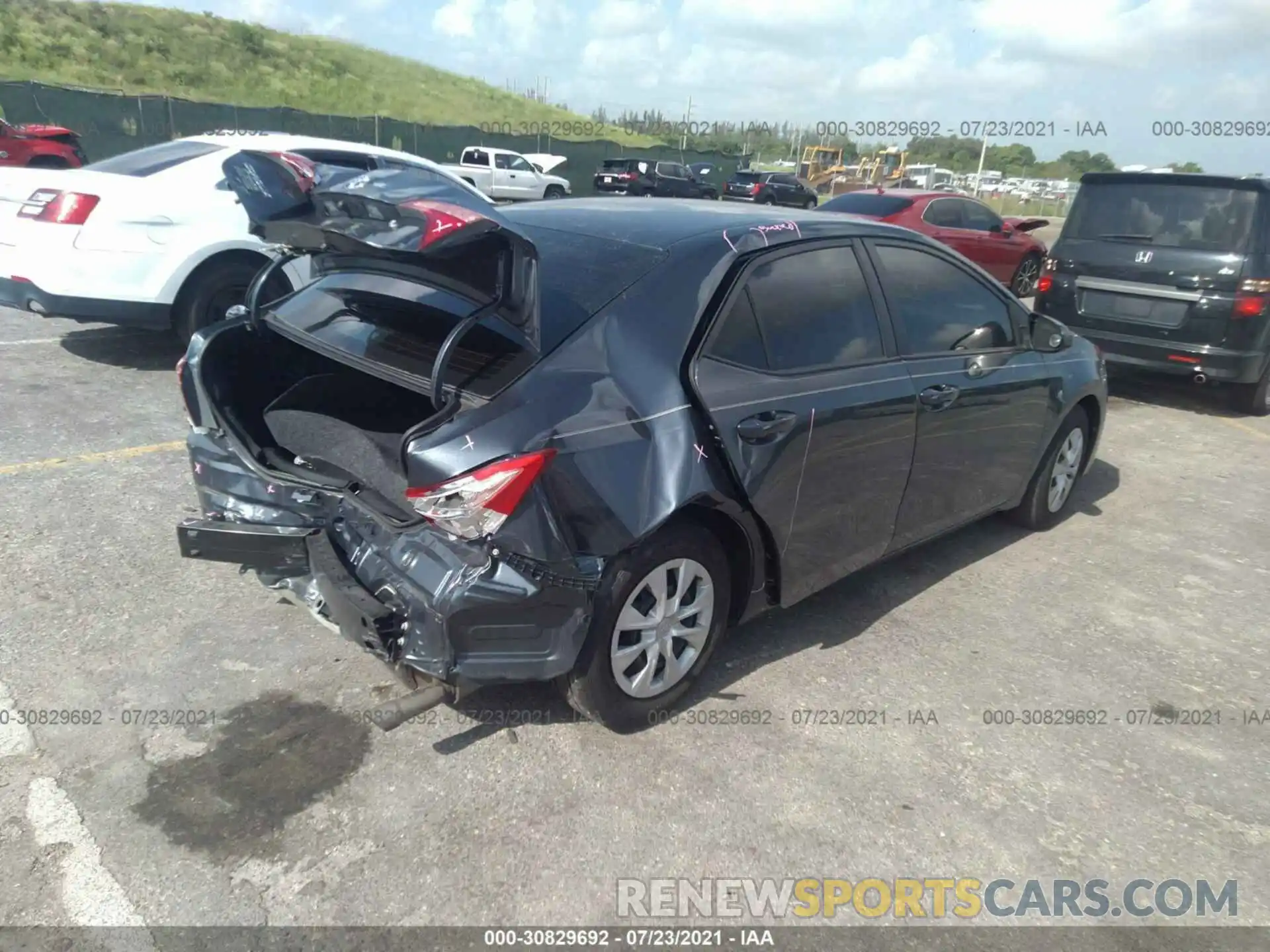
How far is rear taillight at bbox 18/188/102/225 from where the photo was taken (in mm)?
6160

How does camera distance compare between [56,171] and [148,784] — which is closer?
[148,784]

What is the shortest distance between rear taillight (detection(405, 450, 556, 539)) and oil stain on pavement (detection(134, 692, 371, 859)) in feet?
3.08

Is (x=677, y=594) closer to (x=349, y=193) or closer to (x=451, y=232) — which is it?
(x=451, y=232)

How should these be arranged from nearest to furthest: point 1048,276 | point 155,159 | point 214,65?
point 155,159 < point 1048,276 < point 214,65

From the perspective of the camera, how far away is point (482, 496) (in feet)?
8.25

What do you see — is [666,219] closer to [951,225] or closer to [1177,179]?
[1177,179]

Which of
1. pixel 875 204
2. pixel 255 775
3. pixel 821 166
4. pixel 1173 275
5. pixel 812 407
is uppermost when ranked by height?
pixel 821 166

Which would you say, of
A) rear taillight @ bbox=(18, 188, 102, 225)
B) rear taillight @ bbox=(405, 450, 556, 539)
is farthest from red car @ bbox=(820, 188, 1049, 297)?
rear taillight @ bbox=(405, 450, 556, 539)

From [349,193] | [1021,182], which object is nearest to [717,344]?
[349,193]

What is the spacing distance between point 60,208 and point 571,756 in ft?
18.4

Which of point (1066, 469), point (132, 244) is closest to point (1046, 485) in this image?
point (1066, 469)

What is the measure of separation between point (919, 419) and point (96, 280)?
18.0 feet

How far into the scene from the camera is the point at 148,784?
9.03 ft

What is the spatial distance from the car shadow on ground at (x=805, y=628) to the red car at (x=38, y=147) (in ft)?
61.1
